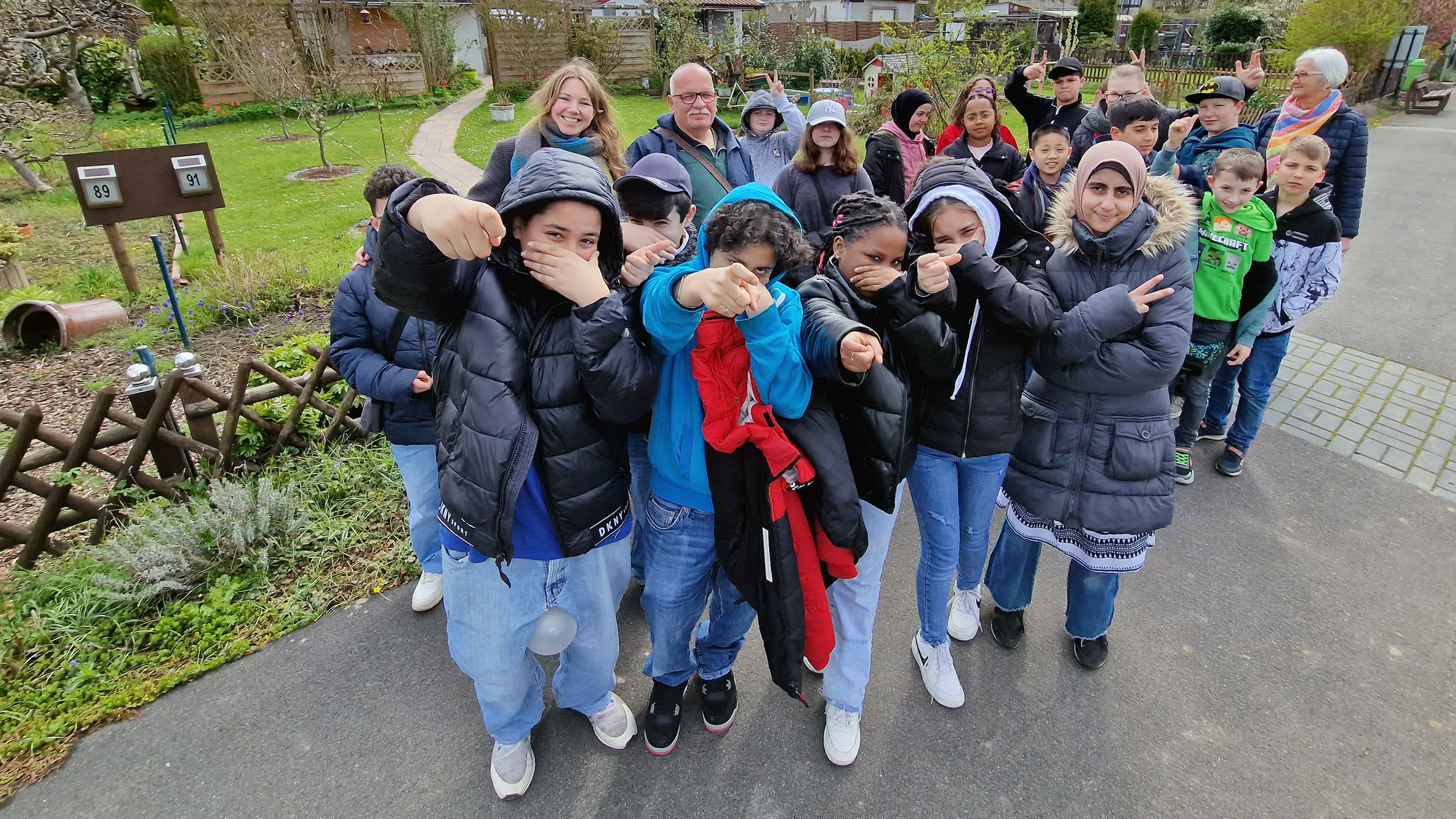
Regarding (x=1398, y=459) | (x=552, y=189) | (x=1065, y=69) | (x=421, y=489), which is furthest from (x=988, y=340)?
(x=1065, y=69)

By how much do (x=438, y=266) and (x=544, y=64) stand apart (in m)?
25.2

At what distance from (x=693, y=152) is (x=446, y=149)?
1391 centimetres

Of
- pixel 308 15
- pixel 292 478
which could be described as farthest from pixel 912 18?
pixel 292 478

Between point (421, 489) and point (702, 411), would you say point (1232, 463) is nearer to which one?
point (702, 411)

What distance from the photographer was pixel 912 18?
114 ft

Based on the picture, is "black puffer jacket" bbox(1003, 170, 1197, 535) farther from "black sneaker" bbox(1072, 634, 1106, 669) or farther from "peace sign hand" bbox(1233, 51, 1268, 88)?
"peace sign hand" bbox(1233, 51, 1268, 88)

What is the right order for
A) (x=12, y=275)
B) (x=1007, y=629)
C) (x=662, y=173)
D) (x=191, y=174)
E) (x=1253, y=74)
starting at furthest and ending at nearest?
(x=12, y=275) → (x=1253, y=74) → (x=191, y=174) → (x=1007, y=629) → (x=662, y=173)

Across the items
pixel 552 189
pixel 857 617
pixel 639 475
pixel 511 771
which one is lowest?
pixel 511 771

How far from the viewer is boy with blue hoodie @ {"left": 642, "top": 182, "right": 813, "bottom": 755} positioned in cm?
182

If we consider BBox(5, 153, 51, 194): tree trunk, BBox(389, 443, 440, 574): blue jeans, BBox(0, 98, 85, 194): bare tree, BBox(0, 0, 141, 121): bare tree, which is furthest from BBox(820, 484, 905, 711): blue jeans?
BBox(0, 0, 141, 121): bare tree

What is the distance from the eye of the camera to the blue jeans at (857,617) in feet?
7.77

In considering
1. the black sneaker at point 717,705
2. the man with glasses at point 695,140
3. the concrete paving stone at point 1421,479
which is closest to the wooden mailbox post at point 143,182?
the man with glasses at point 695,140

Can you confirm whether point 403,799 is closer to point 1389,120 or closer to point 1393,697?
point 1393,697

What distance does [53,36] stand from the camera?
44.9ft
